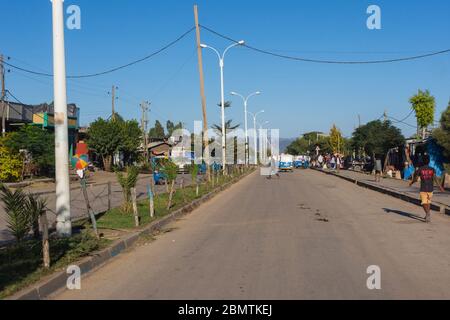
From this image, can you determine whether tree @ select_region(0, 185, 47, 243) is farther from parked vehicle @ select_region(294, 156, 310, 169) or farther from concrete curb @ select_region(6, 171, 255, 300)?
parked vehicle @ select_region(294, 156, 310, 169)

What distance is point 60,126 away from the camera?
1040 centimetres

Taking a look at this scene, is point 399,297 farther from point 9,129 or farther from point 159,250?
point 9,129

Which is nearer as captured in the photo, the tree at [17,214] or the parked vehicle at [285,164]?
the tree at [17,214]

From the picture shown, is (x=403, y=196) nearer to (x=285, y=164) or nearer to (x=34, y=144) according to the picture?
(x=34, y=144)

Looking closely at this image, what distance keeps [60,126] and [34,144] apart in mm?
23958

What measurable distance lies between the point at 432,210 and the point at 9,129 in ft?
116

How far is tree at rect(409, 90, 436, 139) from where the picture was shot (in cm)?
4288

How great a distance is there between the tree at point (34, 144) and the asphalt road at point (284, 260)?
66.8 feet

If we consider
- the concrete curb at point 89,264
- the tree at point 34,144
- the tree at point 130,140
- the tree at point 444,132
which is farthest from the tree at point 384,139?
the concrete curb at point 89,264

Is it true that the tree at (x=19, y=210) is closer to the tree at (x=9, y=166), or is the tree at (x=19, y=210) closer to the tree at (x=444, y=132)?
the tree at (x=444, y=132)

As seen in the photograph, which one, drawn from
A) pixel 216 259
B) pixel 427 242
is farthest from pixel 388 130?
pixel 216 259

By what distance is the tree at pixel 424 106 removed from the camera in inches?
1688

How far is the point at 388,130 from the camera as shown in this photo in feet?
151

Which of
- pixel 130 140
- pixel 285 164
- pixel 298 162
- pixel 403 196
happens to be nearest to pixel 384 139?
pixel 285 164
